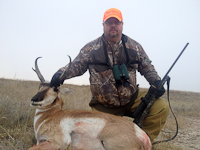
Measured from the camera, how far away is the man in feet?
12.1

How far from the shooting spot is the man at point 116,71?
12.1 ft

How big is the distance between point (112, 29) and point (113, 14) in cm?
35

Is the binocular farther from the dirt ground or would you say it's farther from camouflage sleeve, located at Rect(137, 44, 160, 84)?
the dirt ground

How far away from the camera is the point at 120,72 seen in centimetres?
371

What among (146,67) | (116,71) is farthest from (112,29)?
(146,67)

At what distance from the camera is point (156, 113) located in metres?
3.61

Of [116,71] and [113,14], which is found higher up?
[113,14]

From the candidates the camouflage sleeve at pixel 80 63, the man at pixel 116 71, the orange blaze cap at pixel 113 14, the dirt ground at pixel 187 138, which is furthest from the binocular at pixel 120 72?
the dirt ground at pixel 187 138

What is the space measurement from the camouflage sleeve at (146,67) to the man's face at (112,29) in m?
0.65

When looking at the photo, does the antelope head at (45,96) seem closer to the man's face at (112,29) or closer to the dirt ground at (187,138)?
the man's face at (112,29)

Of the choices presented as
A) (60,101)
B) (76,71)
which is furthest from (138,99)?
(60,101)

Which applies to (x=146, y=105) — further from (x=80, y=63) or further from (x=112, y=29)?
(x=112, y=29)

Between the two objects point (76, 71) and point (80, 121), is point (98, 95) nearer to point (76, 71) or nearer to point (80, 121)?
point (76, 71)

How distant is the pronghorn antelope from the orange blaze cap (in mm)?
2465
